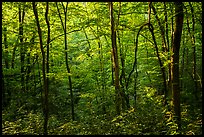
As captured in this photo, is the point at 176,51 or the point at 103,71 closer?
the point at 176,51

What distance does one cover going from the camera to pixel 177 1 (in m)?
8.56

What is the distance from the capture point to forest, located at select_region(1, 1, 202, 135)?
10727 mm

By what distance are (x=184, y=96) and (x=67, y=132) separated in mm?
9942

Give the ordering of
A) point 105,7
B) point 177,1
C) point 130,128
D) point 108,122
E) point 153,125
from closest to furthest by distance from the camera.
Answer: point 177,1
point 130,128
point 153,125
point 108,122
point 105,7

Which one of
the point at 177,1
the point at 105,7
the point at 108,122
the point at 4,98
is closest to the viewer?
the point at 177,1

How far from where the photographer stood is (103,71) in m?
19.9

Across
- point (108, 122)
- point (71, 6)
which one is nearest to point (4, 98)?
point (71, 6)

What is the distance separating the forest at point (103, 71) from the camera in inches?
422

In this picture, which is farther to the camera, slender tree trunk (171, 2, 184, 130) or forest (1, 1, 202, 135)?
forest (1, 1, 202, 135)

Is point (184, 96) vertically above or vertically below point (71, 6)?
below

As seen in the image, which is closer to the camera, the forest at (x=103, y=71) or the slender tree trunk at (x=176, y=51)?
the slender tree trunk at (x=176, y=51)

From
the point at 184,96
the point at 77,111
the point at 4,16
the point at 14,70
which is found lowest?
the point at 77,111

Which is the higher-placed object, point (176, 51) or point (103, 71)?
point (176, 51)

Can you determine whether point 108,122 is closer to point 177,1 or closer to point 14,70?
point 177,1
